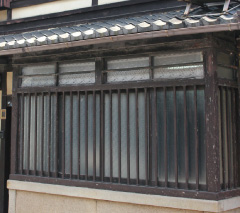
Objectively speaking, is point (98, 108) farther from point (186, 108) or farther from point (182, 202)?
point (182, 202)

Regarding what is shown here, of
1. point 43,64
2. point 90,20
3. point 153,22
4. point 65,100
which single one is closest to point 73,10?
point 90,20

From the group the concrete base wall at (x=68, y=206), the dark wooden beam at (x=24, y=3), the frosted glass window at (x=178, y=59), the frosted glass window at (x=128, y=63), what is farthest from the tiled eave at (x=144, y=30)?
the concrete base wall at (x=68, y=206)

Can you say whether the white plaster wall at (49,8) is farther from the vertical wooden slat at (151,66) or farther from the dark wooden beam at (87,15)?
the vertical wooden slat at (151,66)

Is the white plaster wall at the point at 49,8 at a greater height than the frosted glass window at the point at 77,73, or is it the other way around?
the white plaster wall at the point at 49,8

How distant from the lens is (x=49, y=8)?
901 centimetres

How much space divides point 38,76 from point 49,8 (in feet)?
6.02

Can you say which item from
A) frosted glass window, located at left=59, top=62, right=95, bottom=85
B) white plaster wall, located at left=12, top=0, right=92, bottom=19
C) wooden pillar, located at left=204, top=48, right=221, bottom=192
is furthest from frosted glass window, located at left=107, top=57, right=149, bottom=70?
white plaster wall, located at left=12, top=0, right=92, bottom=19

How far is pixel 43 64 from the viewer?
27.6 feet

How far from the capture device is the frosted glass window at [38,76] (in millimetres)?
8328

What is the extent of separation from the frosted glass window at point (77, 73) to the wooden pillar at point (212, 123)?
8.43 ft

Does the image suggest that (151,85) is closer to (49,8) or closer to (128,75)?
(128,75)

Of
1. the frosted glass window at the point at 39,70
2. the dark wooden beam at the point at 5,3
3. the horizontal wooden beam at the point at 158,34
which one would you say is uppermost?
the dark wooden beam at the point at 5,3

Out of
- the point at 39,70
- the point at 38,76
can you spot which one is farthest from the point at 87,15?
the point at 38,76

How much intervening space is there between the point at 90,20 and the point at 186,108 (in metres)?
3.27
